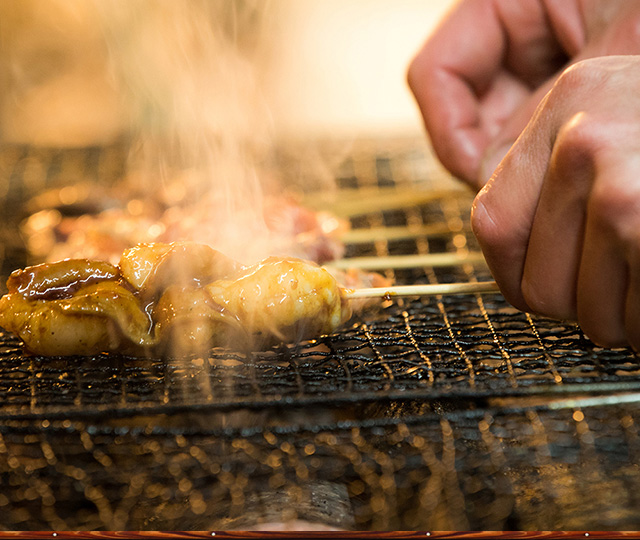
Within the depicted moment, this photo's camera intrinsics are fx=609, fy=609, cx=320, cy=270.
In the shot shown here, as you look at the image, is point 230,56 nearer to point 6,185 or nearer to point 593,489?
point 6,185

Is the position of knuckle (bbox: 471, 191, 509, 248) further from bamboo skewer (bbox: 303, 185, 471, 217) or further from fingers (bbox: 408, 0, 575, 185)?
bamboo skewer (bbox: 303, 185, 471, 217)

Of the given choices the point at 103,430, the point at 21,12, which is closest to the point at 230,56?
the point at 103,430

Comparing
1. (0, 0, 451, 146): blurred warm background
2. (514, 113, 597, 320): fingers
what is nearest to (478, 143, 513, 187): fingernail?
(514, 113, 597, 320): fingers

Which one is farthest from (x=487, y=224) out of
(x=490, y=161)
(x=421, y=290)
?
(x=490, y=161)

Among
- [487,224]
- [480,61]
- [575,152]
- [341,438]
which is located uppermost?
[480,61]

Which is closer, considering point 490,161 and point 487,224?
point 487,224

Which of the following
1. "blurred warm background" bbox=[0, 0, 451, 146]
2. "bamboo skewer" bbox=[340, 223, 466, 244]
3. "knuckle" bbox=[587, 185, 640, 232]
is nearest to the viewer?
"knuckle" bbox=[587, 185, 640, 232]

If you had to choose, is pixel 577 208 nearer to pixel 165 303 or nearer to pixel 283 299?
pixel 283 299
